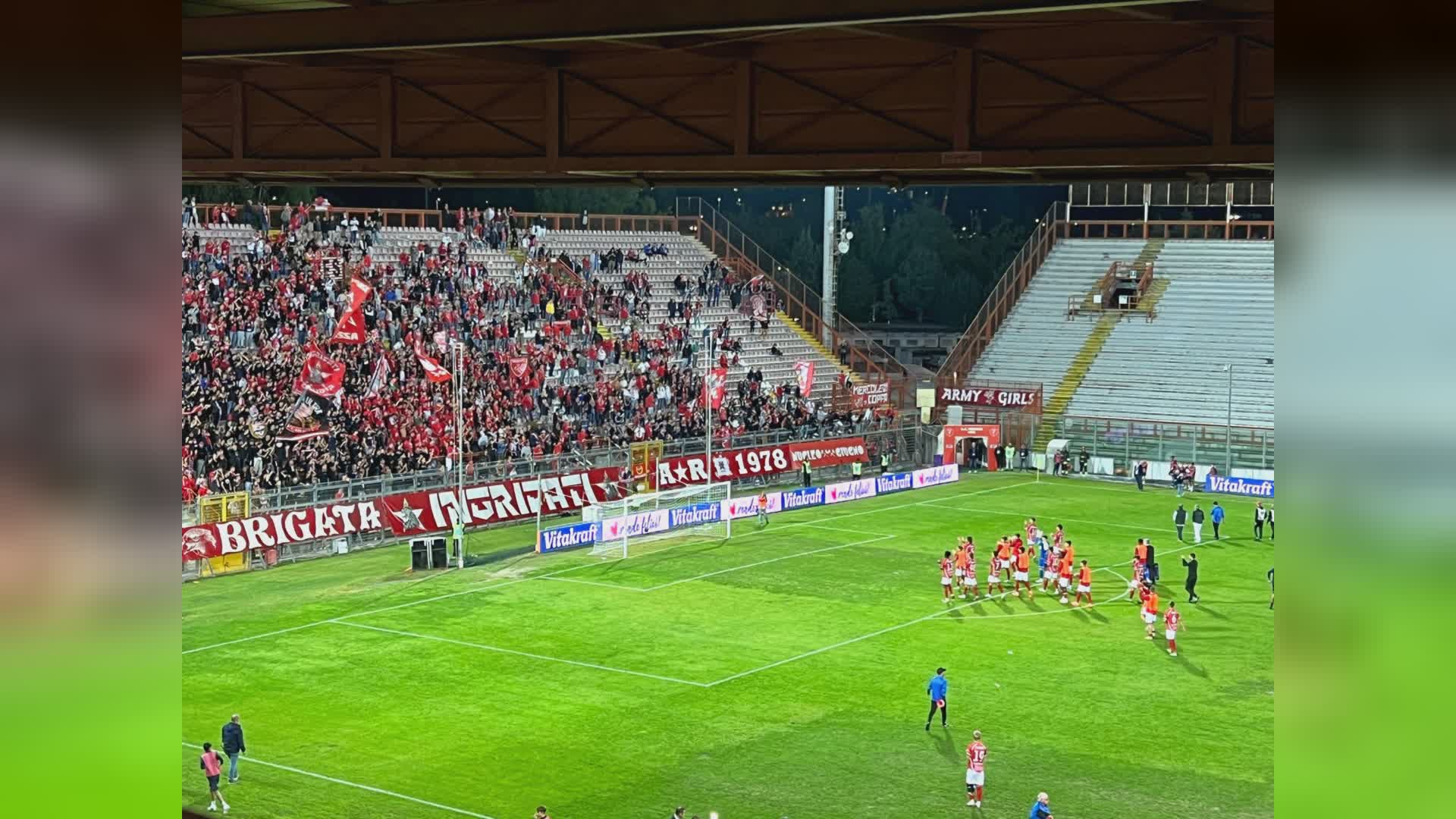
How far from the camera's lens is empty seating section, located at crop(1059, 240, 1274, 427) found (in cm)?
7125

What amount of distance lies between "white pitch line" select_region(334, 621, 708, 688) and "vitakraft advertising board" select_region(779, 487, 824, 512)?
21308 millimetres

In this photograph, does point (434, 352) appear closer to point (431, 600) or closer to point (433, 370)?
point (433, 370)

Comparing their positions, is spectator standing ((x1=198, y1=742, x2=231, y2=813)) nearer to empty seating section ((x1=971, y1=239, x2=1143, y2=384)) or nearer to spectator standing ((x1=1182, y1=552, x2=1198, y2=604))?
spectator standing ((x1=1182, y1=552, x2=1198, y2=604))

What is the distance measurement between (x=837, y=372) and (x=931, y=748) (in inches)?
1801

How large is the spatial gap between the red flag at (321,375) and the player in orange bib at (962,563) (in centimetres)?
1931

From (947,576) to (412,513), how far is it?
54.7 ft

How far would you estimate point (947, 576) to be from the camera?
136 feet

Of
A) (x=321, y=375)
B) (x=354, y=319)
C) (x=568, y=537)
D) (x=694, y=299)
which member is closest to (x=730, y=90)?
(x=568, y=537)

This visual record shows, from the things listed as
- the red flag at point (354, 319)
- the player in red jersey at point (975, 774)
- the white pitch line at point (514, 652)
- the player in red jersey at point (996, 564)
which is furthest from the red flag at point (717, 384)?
the player in red jersey at point (975, 774)

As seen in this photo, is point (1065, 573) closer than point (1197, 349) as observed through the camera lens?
Yes

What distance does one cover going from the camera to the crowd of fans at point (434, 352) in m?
46.6

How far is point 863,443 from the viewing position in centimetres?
6525
